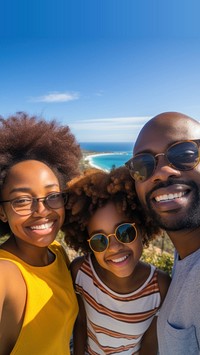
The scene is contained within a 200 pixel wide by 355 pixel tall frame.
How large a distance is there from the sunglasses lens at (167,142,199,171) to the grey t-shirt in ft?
1.95

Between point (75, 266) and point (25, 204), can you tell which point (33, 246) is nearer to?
point (25, 204)

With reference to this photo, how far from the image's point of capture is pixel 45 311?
1.88m

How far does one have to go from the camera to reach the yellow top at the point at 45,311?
178cm

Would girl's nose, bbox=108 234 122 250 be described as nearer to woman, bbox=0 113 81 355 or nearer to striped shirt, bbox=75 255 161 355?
striped shirt, bbox=75 255 161 355

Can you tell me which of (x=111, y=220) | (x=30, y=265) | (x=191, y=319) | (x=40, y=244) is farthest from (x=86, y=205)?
(x=191, y=319)

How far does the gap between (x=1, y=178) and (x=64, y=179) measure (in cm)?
63

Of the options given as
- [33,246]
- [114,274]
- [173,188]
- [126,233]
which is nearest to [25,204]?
[33,246]

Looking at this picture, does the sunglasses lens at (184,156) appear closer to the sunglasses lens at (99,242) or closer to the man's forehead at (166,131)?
the man's forehead at (166,131)

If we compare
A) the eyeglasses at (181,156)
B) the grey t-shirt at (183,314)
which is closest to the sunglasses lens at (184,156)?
the eyeglasses at (181,156)

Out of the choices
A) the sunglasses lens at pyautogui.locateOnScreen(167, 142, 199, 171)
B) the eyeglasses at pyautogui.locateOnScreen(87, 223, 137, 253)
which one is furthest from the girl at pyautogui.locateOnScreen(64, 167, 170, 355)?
the sunglasses lens at pyautogui.locateOnScreen(167, 142, 199, 171)

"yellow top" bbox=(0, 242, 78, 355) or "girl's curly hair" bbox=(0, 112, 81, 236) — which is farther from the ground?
"girl's curly hair" bbox=(0, 112, 81, 236)

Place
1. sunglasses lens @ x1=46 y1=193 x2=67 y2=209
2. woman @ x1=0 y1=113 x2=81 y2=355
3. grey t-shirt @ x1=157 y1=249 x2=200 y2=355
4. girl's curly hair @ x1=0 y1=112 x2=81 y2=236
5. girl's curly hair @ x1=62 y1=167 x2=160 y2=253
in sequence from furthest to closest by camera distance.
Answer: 1. girl's curly hair @ x1=0 y1=112 x2=81 y2=236
2. girl's curly hair @ x1=62 y1=167 x2=160 y2=253
3. sunglasses lens @ x1=46 y1=193 x2=67 y2=209
4. woman @ x1=0 y1=113 x2=81 y2=355
5. grey t-shirt @ x1=157 y1=249 x2=200 y2=355

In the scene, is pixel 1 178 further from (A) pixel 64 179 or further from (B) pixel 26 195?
(A) pixel 64 179

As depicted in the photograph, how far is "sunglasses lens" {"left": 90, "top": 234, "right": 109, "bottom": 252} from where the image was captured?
7.38 ft
